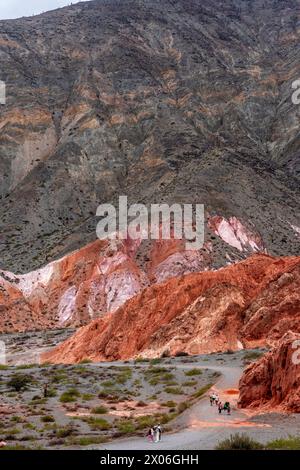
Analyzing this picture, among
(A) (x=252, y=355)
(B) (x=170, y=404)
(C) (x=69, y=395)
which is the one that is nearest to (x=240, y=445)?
(B) (x=170, y=404)

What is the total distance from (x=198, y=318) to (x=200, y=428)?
1108 inches

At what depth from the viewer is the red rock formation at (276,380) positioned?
22.6 metres

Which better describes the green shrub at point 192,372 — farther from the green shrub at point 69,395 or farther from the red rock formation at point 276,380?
the red rock formation at point 276,380

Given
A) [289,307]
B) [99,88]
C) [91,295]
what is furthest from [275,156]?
[289,307]

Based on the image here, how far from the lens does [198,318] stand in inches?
1922

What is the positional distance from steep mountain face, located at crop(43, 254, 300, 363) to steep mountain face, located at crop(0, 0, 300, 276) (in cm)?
1862

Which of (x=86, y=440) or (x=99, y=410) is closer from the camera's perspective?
(x=86, y=440)

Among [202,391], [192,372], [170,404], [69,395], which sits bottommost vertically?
[170,404]

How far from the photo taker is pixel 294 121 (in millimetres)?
118250

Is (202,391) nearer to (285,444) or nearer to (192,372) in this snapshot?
(192,372)

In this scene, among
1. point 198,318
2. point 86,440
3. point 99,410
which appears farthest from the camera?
point 198,318

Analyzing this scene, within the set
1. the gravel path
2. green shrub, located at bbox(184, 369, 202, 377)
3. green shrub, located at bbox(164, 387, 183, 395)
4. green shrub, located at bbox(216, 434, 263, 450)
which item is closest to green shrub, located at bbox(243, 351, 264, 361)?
green shrub, located at bbox(184, 369, 202, 377)

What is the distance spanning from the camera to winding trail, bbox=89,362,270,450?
17.2 m

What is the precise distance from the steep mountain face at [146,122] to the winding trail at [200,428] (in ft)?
155
